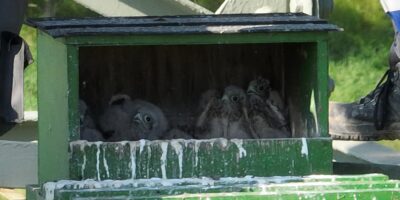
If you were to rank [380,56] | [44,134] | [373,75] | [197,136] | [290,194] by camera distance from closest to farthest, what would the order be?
[290,194] → [44,134] → [197,136] → [373,75] → [380,56]

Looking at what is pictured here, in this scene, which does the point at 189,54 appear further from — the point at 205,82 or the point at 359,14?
the point at 359,14

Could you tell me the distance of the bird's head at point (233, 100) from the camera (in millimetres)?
5984

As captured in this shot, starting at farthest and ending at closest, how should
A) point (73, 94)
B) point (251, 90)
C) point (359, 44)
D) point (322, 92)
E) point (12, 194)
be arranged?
point (359, 44)
point (12, 194)
point (251, 90)
point (322, 92)
point (73, 94)

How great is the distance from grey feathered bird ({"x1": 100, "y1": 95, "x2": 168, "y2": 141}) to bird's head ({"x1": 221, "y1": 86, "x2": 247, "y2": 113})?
300mm

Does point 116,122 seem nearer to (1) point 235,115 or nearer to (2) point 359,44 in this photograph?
(1) point 235,115

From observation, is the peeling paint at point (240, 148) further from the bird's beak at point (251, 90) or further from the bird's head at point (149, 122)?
the bird's beak at point (251, 90)

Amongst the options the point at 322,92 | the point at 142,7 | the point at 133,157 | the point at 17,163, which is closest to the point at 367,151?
the point at 142,7

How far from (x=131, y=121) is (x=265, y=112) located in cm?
63

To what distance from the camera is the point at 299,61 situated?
5.69 metres

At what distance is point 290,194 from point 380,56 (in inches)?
426

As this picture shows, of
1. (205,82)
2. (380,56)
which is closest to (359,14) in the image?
(380,56)

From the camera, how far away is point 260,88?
6.07 m

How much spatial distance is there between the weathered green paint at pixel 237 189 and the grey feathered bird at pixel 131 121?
1072mm

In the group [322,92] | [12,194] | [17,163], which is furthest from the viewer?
[17,163]
